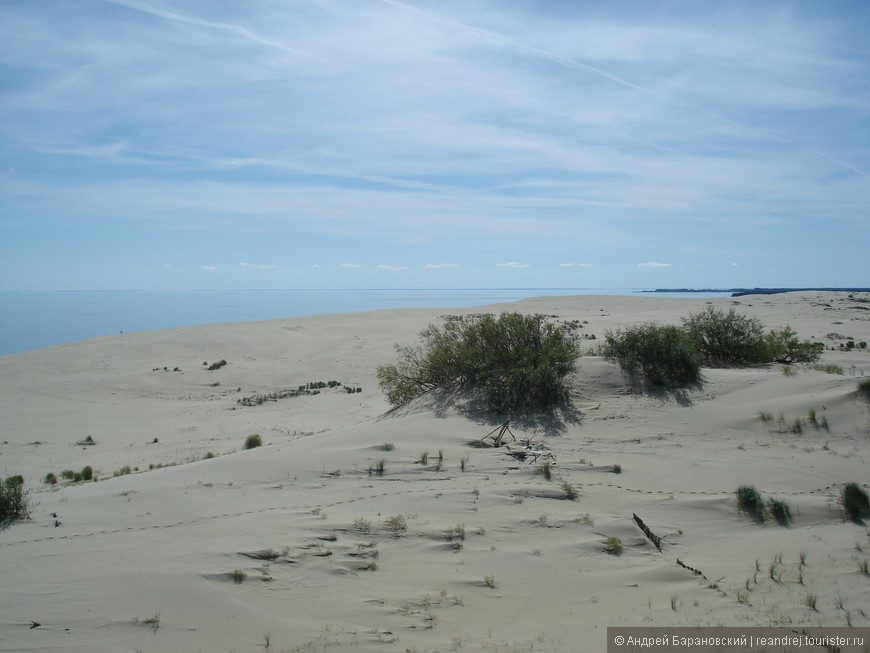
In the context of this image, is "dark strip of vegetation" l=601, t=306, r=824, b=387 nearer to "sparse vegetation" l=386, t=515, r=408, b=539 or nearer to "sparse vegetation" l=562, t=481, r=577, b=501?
"sparse vegetation" l=562, t=481, r=577, b=501

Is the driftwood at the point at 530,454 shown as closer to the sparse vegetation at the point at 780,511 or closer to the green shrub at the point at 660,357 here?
the sparse vegetation at the point at 780,511

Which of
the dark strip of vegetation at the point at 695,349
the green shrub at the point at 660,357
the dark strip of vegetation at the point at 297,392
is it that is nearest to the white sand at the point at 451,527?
the green shrub at the point at 660,357

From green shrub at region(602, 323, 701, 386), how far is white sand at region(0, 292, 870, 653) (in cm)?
44

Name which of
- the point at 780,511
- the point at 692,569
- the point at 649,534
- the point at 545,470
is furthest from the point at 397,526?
the point at 780,511

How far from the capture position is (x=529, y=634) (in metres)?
4.74

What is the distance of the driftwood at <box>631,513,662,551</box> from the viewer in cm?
640

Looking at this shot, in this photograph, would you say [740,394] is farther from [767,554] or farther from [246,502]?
[246,502]

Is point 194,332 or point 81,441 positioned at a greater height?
point 194,332

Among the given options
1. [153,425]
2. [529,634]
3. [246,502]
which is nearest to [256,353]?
[153,425]

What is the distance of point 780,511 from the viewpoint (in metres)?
6.94

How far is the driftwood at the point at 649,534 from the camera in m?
6.40

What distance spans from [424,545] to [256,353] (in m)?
24.5

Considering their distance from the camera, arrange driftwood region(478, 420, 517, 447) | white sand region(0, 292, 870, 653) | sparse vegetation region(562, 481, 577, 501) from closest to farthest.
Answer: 1. white sand region(0, 292, 870, 653)
2. sparse vegetation region(562, 481, 577, 501)
3. driftwood region(478, 420, 517, 447)

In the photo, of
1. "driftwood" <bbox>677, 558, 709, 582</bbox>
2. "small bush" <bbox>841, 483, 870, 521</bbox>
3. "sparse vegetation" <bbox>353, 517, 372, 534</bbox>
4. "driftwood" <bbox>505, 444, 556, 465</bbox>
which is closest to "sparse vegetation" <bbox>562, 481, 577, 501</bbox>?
"driftwood" <bbox>505, 444, 556, 465</bbox>
